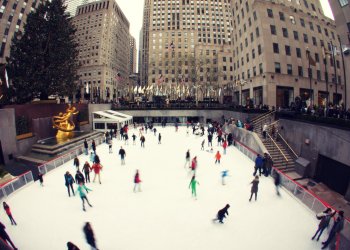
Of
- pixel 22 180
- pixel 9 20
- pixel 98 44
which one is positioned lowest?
pixel 22 180

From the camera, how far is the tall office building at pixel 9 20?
164 feet

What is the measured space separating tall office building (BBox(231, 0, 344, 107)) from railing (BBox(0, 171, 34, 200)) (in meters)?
28.1

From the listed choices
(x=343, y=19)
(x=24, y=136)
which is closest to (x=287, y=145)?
(x=343, y=19)

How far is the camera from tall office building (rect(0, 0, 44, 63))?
1965 inches

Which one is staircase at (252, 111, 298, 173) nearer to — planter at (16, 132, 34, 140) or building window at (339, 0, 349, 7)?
building window at (339, 0, 349, 7)

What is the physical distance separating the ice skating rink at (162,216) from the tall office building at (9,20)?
2078 inches

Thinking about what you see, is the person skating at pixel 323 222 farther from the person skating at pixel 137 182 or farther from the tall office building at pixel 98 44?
the tall office building at pixel 98 44

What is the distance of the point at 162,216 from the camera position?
9.34m

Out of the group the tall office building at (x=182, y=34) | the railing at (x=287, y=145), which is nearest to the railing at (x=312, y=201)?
the railing at (x=287, y=145)

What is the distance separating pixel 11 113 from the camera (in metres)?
19.0

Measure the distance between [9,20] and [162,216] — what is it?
6438cm

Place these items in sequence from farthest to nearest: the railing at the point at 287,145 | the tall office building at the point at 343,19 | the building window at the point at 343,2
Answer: the tall office building at the point at 343,19, the building window at the point at 343,2, the railing at the point at 287,145

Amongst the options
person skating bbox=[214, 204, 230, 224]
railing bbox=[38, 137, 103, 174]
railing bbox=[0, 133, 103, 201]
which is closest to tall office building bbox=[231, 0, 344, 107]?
railing bbox=[38, 137, 103, 174]

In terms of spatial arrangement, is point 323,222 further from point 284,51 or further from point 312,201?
point 284,51
